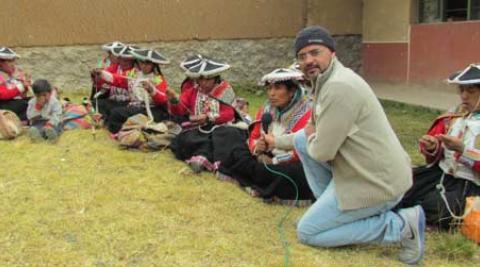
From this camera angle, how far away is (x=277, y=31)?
37.5 ft

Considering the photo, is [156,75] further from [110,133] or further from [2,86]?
[2,86]

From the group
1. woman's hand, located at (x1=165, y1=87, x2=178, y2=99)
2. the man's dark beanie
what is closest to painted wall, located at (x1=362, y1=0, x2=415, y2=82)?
woman's hand, located at (x1=165, y1=87, x2=178, y2=99)

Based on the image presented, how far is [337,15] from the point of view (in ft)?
38.7

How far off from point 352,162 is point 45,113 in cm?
434

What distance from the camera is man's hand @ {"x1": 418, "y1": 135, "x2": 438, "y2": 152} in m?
4.25

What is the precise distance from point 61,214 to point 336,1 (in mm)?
8625

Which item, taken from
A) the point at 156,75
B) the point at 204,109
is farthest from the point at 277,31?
the point at 204,109

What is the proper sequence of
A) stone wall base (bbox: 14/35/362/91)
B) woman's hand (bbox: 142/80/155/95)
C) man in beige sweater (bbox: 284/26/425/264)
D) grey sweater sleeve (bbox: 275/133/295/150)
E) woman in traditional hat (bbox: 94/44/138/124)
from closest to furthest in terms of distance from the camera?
man in beige sweater (bbox: 284/26/425/264) → grey sweater sleeve (bbox: 275/133/295/150) → woman's hand (bbox: 142/80/155/95) → woman in traditional hat (bbox: 94/44/138/124) → stone wall base (bbox: 14/35/362/91)

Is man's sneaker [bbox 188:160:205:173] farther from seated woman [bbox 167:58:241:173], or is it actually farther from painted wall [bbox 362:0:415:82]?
painted wall [bbox 362:0:415:82]

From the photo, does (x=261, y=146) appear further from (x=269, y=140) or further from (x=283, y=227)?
(x=283, y=227)

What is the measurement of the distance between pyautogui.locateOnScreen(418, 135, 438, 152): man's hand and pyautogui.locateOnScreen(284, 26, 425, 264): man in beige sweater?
0.72 metres

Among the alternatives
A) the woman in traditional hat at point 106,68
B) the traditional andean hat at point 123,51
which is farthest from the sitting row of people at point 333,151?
the woman in traditional hat at point 106,68

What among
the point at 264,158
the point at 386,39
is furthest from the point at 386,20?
the point at 264,158

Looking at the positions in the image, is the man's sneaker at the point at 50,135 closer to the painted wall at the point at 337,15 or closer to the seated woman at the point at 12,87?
the seated woman at the point at 12,87
